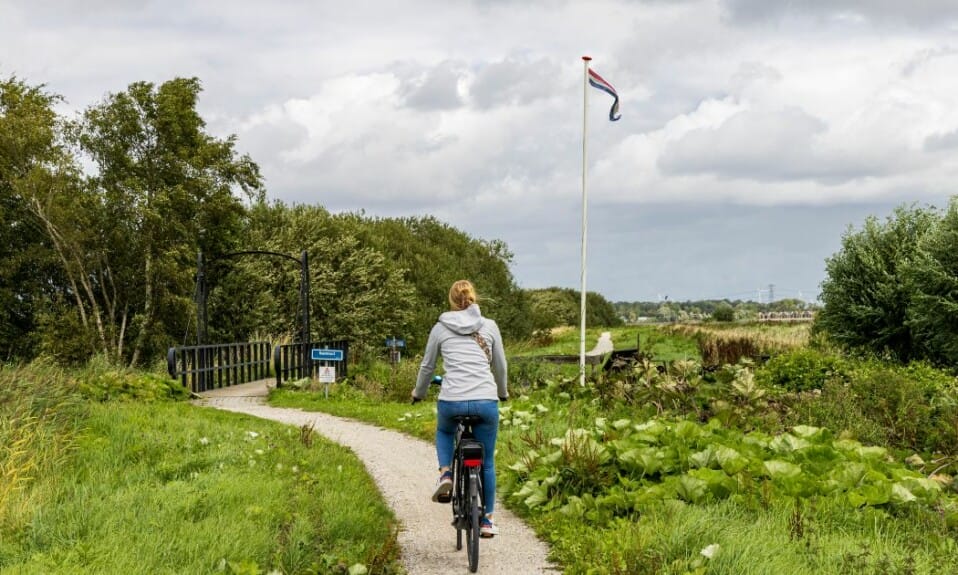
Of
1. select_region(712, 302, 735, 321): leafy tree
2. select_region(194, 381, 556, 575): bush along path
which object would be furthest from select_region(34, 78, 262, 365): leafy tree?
select_region(712, 302, 735, 321): leafy tree

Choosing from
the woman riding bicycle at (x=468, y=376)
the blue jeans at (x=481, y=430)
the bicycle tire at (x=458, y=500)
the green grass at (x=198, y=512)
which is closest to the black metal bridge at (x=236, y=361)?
the green grass at (x=198, y=512)

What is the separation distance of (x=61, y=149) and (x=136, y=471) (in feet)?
83.6

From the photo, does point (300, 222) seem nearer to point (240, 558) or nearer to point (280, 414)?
point (280, 414)

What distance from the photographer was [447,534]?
22.5 feet

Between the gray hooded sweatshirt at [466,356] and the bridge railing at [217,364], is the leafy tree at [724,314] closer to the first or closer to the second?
the bridge railing at [217,364]

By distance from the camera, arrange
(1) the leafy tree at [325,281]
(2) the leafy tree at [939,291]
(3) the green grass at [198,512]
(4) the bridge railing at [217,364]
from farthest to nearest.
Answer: (1) the leafy tree at [325,281] → (2) the leafy tree at [939,291] → (4) the bridge railing at [217,364] → (3) the green grass at [198,512]

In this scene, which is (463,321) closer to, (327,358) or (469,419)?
(469,419)

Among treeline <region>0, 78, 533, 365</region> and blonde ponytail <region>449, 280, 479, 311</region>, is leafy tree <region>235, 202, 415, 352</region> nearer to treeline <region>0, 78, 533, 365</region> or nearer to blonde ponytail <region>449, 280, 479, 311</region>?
treeline <region>0, 78, 533, 365</region>

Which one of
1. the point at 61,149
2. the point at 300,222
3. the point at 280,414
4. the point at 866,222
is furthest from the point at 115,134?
the point at 866,222

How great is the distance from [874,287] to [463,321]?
23.0m

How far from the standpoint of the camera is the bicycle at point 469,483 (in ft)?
18.6

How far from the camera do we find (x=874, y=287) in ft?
84.0

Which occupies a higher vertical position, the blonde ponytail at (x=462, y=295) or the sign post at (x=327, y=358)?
the blonde ponytail at (x=462, y=295)

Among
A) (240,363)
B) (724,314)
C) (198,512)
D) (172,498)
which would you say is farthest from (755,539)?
(724,314)
